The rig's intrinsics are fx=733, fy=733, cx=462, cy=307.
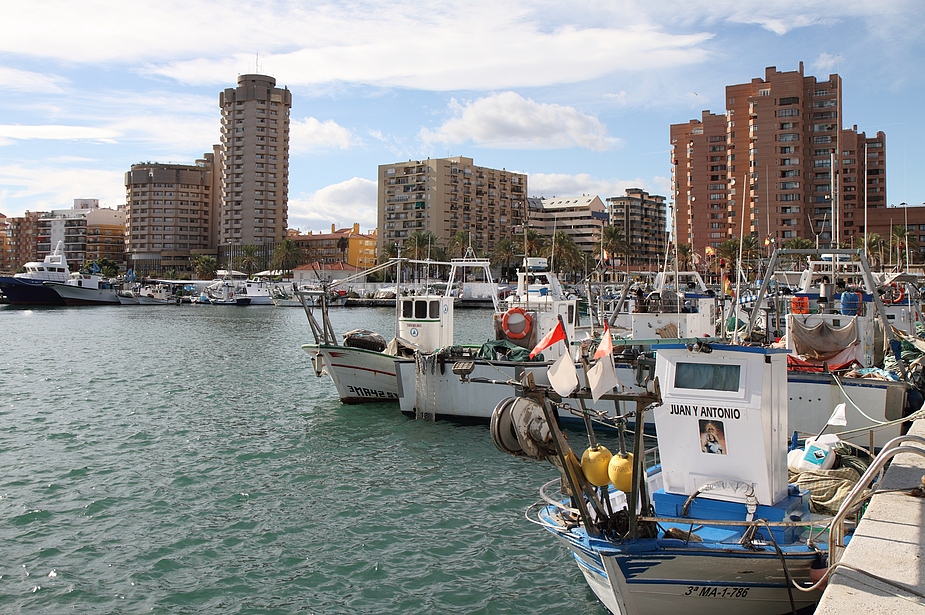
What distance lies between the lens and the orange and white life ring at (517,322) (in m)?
23.9

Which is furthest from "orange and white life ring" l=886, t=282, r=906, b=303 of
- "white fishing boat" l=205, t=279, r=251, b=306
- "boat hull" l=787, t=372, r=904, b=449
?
"white fishing boat" l=205, t=279, r=251, b=306

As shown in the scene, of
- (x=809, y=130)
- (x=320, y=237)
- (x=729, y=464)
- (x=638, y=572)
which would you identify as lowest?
(x=638, y=572)

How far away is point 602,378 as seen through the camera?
7480 millimetres

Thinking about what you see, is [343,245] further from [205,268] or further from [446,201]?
[205,268]

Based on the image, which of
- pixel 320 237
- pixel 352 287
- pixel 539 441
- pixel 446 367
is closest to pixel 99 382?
pixel 446 367

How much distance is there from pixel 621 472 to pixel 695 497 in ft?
6.72

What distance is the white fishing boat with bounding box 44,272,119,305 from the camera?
97.6 m

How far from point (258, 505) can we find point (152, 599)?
4003 millimetres

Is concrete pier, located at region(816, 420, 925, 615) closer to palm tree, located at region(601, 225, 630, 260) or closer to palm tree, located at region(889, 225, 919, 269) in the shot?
palm tree, located at region(889, 225, 919, 269)

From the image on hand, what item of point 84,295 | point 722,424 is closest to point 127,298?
point 84,295

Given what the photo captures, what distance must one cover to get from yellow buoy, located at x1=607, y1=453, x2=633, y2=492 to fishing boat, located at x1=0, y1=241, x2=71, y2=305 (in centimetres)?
10356

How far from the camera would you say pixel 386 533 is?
1241cm

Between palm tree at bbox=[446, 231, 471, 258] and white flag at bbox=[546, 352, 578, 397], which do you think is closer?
white flag at bbox=[546, 352, 578, 397]

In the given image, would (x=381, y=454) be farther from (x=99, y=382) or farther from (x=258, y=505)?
(x=99, y=382)
